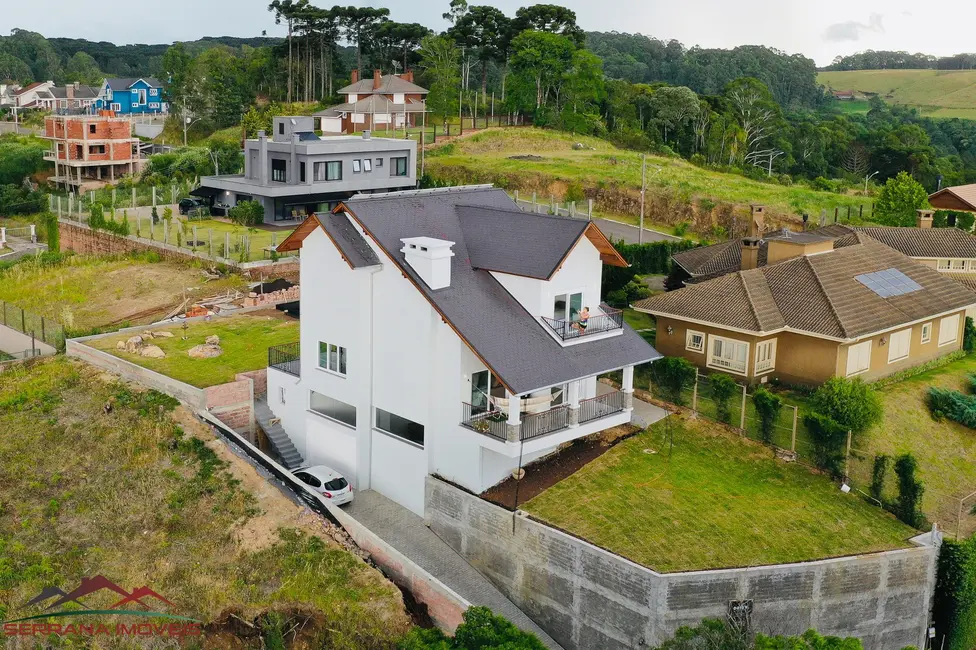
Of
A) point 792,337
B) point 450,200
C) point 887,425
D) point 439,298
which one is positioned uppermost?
point 450,200

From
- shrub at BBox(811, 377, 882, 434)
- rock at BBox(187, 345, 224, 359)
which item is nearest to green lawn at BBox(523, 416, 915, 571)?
shrub at BBox(811, 377, 882, 434)

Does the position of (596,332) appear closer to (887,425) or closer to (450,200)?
(450,200)

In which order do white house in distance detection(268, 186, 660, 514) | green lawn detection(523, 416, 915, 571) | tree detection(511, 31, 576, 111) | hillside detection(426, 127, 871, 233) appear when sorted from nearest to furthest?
green lawn detection(523, 416, 915, 571)
white house in distance detection(268, 186, 660, 514)
hillside detection(426, 127, 871, 233)
tree detection(511, 31, 576, 111)

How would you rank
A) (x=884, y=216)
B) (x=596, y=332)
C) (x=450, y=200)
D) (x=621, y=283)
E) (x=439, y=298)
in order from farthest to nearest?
(x=884, y=216), (x=621, y=283), (x=450, y=200), (x=596, y=332), (x=439, y=298)

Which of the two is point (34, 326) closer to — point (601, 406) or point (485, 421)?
point (485, 421)

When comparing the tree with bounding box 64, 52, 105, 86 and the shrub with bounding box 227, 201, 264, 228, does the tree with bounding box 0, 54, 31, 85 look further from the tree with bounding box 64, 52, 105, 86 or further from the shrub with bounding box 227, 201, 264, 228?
the shrub with bounding box 227, 201, 264, 228

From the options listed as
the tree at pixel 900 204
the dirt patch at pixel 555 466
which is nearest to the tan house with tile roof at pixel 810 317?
the dirt patch at pixel 555 466

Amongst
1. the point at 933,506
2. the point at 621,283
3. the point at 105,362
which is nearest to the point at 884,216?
the point at 621,283
